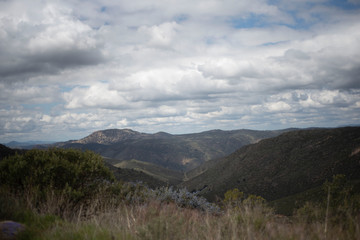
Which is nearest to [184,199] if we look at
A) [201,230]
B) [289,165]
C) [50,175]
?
[50,175]

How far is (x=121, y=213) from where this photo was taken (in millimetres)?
6695

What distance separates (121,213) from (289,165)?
334 feet

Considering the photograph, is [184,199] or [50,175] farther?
[184,199]

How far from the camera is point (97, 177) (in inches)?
428

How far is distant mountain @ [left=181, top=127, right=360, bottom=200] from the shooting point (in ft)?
265

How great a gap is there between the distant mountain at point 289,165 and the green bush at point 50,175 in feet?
216

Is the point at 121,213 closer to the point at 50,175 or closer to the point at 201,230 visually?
the point at 201,230

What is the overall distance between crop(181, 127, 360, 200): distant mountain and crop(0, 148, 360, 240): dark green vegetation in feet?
217

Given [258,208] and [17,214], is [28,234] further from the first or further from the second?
[258,208]

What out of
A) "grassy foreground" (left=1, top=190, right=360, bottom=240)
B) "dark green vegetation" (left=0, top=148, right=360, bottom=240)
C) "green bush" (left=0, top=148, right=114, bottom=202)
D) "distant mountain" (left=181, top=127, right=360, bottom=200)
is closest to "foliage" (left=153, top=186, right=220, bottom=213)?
"dark green vegetation" (left=0, top=148, right=360, bottom=240)

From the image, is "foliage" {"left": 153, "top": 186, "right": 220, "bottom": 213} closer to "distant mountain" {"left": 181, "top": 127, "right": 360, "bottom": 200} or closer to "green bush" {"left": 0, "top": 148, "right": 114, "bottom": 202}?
"green bush" {"left": 0, "top": 148, "right": 114, "bottom": 202}

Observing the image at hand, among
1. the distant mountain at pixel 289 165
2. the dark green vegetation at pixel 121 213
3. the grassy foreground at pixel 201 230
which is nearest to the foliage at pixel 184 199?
the dark green vegetation at pixel 121 213

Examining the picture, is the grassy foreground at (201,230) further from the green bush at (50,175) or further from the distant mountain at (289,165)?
the distant mountain at (289,165)

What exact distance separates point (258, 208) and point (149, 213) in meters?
2.74
